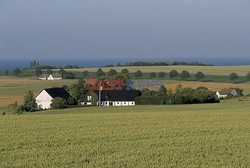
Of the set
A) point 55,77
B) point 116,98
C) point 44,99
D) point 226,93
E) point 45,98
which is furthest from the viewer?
point 55,77

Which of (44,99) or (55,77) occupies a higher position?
(55,77)

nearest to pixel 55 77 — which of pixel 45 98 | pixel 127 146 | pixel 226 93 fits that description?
pixel 226 93

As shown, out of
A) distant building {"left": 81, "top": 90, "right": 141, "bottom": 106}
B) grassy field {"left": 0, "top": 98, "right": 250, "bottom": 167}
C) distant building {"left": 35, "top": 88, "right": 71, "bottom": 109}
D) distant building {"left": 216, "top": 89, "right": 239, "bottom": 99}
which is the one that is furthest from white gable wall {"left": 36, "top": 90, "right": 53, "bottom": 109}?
grassy field {"left": 0, "top": 98, "right": 250, "bottom": 167}

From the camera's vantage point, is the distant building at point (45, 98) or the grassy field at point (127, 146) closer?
the grassy field at point (127, 146)

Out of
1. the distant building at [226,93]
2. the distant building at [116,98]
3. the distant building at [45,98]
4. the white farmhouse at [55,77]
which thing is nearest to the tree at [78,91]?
the distant building at [116,98]

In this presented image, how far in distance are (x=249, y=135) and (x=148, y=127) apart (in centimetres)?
530

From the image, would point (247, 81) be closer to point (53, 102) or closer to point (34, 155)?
point (53, 102)

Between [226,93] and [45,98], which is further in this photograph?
[226,93]

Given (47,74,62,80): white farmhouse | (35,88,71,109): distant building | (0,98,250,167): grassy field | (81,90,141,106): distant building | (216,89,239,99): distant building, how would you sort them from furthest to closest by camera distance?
(47,74,62,80): white farmhouse → (216,89,239,99): distant building → (81,90,141,106): distant building → (35,88,71,109): distant building → (0,98,250,167): grassy field

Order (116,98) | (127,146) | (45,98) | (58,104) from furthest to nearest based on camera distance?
(116,98) < (45,98) < (58,104) < (127,146)

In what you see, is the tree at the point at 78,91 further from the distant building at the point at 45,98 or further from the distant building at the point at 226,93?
the distant building at the point at 226,93

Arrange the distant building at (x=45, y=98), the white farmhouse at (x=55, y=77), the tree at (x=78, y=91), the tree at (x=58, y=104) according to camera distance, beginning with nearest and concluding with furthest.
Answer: the tree at (x=58, y=104) → the distant building at (x=45, y=98) → the tree at (x=78, y=91) → the white farmhouse at (x=55, y=77)

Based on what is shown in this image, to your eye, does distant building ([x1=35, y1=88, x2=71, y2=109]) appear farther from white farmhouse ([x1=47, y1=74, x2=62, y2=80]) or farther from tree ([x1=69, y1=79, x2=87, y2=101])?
white farmhouse ([x1=47, y1=74, x2=62, y2=80])

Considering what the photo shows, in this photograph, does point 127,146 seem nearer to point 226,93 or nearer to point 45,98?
point 45,98
